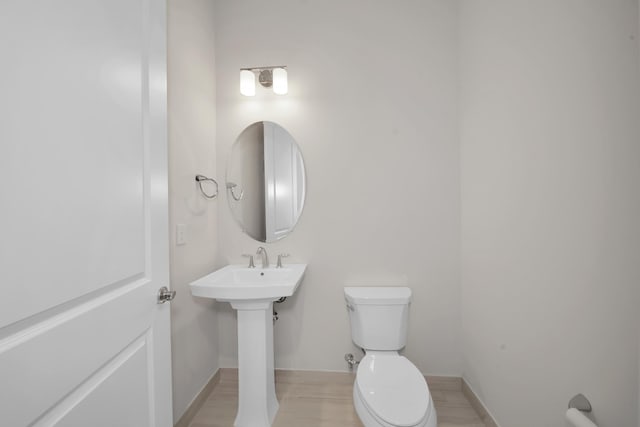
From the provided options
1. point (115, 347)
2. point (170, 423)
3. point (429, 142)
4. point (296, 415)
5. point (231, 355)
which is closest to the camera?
point (115, 347)

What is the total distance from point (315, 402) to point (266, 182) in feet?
4.63

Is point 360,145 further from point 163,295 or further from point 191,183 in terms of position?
point 163,295

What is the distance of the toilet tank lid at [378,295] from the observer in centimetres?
177

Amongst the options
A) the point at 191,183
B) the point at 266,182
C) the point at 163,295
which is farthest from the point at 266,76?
the point at 163,295

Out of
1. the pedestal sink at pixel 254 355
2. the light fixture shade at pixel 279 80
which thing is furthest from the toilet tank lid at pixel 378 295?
the light fixture shade at pixel 279 80

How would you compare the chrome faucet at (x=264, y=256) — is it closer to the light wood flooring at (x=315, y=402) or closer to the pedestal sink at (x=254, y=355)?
the pedestal sink at (x=254, y=355)

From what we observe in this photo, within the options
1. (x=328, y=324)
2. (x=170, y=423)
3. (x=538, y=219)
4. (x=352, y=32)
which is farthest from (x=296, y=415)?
(x=352, y=32)

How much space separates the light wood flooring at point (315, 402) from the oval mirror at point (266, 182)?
38.0 inches

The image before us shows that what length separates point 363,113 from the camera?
2.00 m

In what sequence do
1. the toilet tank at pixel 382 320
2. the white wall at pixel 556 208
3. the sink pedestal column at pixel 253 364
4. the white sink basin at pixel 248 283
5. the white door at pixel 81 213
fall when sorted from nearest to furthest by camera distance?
the white door at pixel 81 213, the white wall at pixel 556 208, the white sink basin at pixel 248 283, the sink pedestal column at pixel 253 364, the toilet tank at pixel 382 320

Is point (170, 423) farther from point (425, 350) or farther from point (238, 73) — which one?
point (238, 73)

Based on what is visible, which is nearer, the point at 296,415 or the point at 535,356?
the point at 535,356

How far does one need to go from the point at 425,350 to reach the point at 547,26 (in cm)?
182

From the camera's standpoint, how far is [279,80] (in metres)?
1.95
